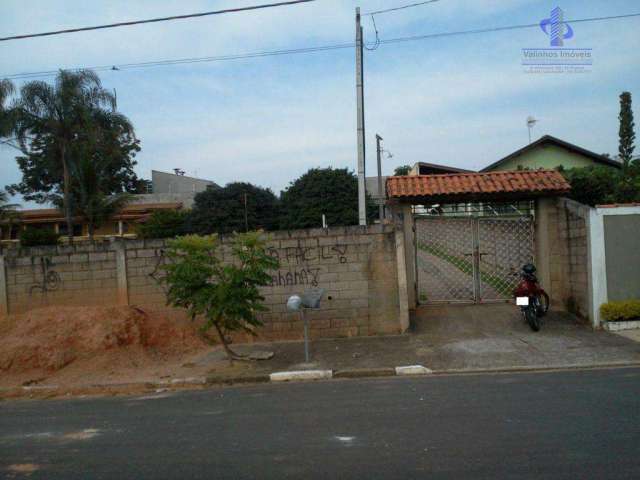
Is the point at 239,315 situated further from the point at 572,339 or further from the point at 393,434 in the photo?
the point at 572,339

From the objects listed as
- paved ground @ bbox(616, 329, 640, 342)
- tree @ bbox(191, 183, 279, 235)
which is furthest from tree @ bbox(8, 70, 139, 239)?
paved ground @ bbox(616, 329, 640, 342)

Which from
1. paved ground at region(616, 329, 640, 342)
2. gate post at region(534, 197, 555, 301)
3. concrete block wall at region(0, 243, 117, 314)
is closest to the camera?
paved ground at region(616, 329, 640, 342)

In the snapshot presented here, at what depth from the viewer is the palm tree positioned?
23297 millimetres

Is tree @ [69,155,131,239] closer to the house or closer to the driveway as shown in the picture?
the house

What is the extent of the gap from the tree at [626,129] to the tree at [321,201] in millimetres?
13772

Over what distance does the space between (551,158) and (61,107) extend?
2442 centimetres

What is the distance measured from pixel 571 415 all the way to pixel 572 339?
184 inches

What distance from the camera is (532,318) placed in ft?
36.2

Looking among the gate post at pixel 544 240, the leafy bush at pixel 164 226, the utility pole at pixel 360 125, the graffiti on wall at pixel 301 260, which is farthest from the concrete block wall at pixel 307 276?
the leafy bush at pixel 164 226

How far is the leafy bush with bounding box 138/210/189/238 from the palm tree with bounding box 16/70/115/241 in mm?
7616

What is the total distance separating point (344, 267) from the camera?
11664mm

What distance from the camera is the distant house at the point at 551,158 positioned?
103 ft

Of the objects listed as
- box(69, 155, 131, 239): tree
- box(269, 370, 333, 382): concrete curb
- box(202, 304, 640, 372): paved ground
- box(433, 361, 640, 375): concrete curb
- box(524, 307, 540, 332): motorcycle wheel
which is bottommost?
box(269, 370, 333, 382): concrete curb

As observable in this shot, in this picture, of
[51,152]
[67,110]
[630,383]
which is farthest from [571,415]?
[51,152]
